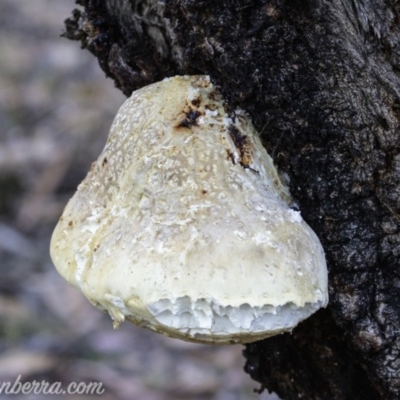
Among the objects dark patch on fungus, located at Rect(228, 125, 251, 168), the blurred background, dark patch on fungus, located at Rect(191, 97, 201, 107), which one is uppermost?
dark patch on fungus, located at Rect(191, 97, 201, 107)

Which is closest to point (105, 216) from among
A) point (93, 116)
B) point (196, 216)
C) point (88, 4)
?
point (196, 216)

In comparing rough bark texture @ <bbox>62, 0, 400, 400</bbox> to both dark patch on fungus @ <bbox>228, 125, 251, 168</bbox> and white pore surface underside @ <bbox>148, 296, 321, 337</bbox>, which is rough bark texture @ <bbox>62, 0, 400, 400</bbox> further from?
white pore surface underside @ <bbox>148, 296, 321, 337</bbox>

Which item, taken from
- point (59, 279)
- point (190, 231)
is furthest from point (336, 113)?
point (59, 279)

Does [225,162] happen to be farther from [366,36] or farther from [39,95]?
[39,95]

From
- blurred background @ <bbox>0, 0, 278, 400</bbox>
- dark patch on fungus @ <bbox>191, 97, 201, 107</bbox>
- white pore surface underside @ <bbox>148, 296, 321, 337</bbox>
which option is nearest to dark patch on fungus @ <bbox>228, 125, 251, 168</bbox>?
dark patch on fungus @ <bbox>191, 97, 201, 107</bbox>

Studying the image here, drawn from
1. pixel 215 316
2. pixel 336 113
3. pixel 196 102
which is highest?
pixel 196 102

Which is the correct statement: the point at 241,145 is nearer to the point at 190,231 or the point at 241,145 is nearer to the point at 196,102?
the point at 196,102
